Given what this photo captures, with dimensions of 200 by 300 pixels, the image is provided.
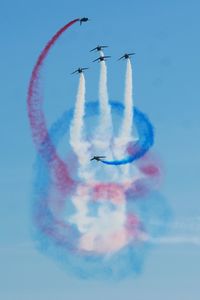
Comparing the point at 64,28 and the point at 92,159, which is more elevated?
the point at 64,28

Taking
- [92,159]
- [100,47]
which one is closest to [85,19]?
[100,47]

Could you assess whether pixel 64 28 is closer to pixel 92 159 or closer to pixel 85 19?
pixel 85 19

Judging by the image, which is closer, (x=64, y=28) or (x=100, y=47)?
(x=64, y=28)

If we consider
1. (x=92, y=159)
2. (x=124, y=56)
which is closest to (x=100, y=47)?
(x=124, y=56)

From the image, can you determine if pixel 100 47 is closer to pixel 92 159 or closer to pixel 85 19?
pixel 85 19

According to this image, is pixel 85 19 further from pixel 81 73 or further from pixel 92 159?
pixel 92 159

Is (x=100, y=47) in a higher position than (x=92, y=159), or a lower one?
higher
